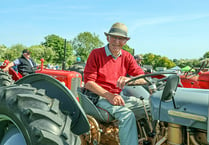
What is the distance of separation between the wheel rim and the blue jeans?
2.96 ft

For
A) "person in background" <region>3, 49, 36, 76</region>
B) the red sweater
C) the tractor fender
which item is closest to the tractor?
the tractor fender

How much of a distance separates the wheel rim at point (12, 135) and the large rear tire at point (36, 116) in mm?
103

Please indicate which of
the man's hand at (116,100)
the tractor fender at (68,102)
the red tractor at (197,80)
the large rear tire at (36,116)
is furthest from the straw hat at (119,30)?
the red tractor at (197,80)

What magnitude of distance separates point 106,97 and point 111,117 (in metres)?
0.22

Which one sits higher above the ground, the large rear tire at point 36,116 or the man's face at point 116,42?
the man's face at point 116,42

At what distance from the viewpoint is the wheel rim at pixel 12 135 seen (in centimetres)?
226

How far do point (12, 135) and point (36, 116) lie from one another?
0.51m

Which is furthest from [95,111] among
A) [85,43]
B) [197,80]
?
[85,43]

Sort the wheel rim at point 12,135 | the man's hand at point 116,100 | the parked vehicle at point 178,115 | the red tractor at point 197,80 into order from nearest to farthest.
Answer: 1. the parked vehicle at point 178,115
2. the wheel rim at point 12,135
3. the man's hand at point 116,100
4. the red tractor at point 197,80

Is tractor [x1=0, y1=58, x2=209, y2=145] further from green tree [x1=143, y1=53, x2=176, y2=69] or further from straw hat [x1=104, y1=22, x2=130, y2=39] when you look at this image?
green tree [x1=143, y1=53, x2=176, y2=69]

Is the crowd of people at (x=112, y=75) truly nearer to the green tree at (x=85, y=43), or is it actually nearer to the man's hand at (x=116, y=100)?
the man's hand at (x=116, y=100)

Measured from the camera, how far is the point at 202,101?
1.94 metres

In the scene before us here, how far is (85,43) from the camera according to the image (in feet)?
211

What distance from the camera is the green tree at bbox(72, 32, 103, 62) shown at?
63875mm
